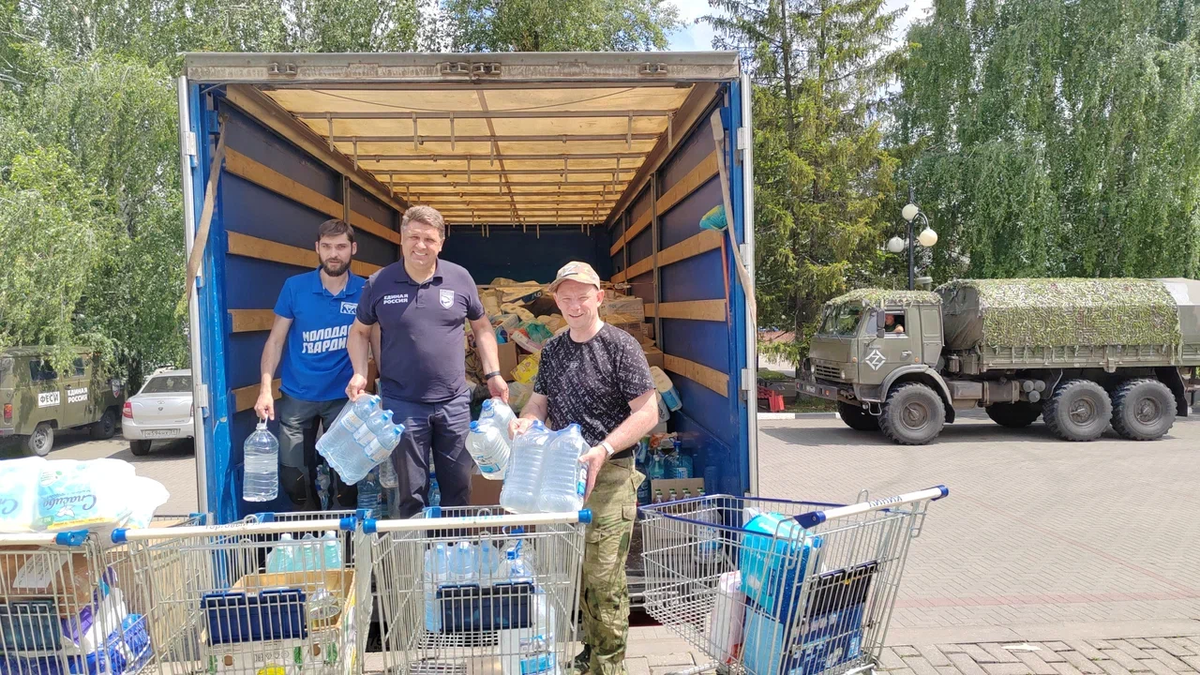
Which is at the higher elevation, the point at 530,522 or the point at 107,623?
the point at 530,522

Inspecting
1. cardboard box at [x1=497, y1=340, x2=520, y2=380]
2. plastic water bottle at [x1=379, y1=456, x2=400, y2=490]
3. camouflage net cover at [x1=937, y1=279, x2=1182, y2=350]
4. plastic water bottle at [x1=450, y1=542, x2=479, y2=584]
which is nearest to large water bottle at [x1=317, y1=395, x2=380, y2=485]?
plastic water bottle at [x1=379, y1=456, x2=400, y2=490]

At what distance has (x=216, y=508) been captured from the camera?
4.21 meters

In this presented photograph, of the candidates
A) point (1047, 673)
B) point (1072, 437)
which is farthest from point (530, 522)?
point (1072, 437)

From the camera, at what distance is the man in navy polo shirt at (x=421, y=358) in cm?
398

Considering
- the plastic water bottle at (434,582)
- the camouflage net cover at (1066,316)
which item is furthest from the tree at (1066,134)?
the plastic water bottle at (434,582)

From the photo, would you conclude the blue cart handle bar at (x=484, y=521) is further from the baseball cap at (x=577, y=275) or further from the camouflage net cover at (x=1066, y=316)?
the camouflage net cover at (x=1066, y=316)

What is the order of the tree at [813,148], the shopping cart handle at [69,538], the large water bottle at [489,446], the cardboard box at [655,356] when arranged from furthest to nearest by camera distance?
the tree at [813,148] → the cardboard box at [655,356] → the large water bottle at [489,446] → the shopping cart handle at [69,538]

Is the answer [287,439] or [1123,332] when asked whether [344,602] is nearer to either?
[287,439]

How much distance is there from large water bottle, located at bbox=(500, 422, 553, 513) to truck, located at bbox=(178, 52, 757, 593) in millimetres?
1514

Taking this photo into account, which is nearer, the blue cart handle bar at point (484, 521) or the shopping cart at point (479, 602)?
the blue cart handle bar at point (484, 521)

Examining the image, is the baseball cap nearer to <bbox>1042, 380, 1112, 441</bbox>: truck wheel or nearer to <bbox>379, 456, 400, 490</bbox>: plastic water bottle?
<bbox>379, 456, 400, 490</bbox>: plastic water bottle

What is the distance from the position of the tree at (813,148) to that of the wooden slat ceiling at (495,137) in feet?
32.2

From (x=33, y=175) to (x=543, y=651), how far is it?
15.0 metres

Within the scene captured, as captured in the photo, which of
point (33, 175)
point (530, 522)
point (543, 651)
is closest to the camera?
point (530, 522)
